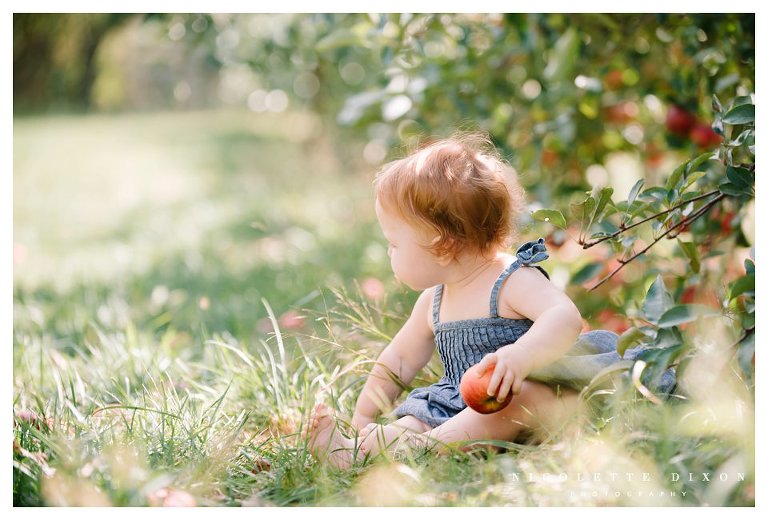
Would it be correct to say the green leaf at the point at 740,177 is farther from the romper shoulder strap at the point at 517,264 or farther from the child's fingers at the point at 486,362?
the child's fingers at the point at 486,362

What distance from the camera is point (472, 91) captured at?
2.82m

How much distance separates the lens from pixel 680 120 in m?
2.66

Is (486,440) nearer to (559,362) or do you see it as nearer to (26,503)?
(559,362)

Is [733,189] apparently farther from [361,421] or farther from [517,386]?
[361,421]

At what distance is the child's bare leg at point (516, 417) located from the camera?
1632 mm

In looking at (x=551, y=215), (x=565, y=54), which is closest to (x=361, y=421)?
(x=551, y=215)

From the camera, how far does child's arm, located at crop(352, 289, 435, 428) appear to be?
1.87 meters

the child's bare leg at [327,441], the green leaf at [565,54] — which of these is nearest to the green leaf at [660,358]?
the child's bare leg at [327,441]

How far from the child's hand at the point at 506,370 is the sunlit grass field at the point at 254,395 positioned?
0.12 m

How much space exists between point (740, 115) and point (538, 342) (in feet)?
1.96
